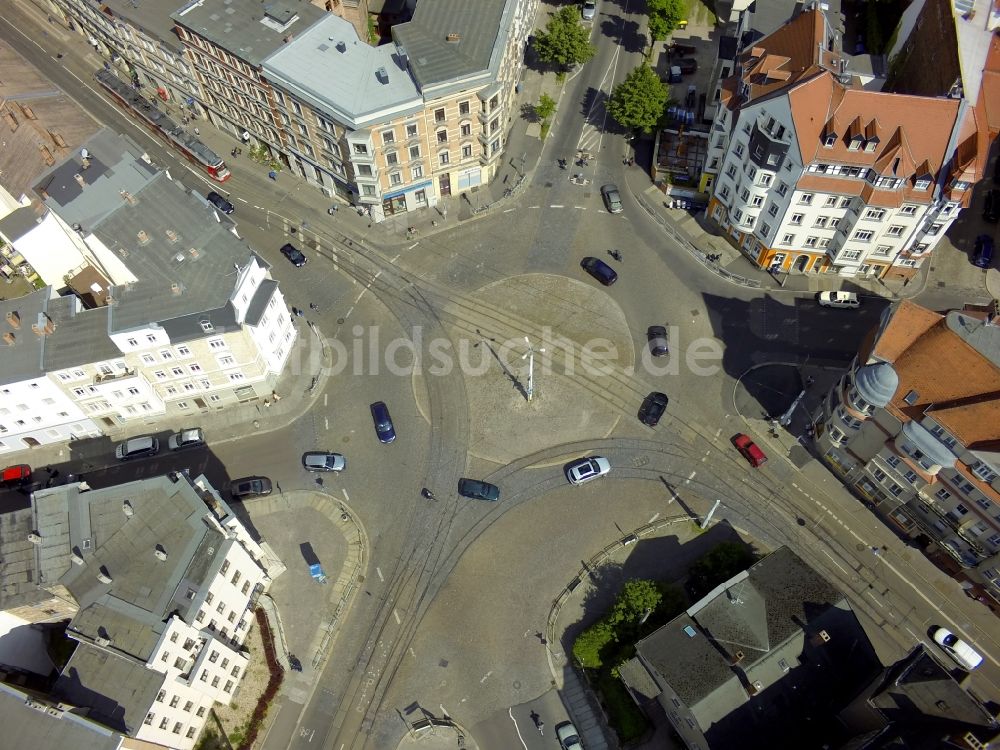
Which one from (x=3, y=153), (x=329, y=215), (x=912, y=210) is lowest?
(x=329, y=215)

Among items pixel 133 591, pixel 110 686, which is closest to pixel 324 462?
pixel 133 591

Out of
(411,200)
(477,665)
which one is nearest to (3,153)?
(411,200)

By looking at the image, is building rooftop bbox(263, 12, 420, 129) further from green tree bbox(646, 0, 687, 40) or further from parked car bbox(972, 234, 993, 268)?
parked car bbox(972, 234, 993, 268)

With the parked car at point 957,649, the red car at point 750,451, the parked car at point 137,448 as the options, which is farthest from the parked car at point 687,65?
the parked car at point 137,448

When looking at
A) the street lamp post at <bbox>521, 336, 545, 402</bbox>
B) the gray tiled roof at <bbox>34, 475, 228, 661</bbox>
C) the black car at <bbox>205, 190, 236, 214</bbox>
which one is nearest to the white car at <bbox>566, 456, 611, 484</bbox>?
the street lamp post at <bbox>521, 336, 545, 402</bbox>

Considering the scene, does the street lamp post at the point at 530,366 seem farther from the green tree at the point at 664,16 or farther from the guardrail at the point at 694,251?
the green tree at the point at 664,16

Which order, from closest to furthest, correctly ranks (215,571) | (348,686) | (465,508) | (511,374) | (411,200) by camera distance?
(215,571) < (348,686) < (465,508) < (511,374) < (411,200)

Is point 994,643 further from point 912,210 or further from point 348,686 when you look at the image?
point 348,686
